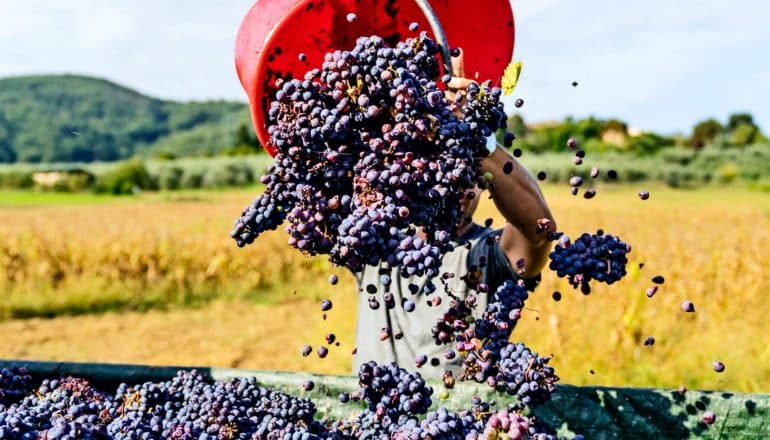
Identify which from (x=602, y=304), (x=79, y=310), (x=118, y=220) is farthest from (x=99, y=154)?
(x=602, y=304)

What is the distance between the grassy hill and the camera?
75.9 metres

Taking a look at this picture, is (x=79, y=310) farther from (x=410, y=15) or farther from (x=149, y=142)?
(x=149, y=142)

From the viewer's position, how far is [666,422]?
1788mm

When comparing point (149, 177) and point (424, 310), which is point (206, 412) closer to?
point (424, 310)

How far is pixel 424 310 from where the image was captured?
2373 millimetres

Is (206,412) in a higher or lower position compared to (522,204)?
lower

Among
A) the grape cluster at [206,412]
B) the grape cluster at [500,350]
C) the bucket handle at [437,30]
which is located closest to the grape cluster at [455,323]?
the grape cluster at [500,350]

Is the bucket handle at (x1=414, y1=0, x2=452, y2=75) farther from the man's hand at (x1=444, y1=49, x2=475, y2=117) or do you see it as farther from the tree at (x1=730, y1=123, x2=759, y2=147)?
the tree at (x1=730, y1=123, x2=759, y2=147)

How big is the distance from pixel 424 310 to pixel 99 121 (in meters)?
97.6

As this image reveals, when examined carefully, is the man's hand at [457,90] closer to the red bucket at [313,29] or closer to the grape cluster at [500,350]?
the red bucket at [313,29]

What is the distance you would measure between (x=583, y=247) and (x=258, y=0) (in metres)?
1.00

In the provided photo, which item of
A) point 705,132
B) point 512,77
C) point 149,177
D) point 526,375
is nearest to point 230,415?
point 526,375

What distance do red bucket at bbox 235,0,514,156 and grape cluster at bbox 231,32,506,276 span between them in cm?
12

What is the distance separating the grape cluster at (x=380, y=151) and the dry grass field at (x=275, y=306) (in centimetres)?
409
